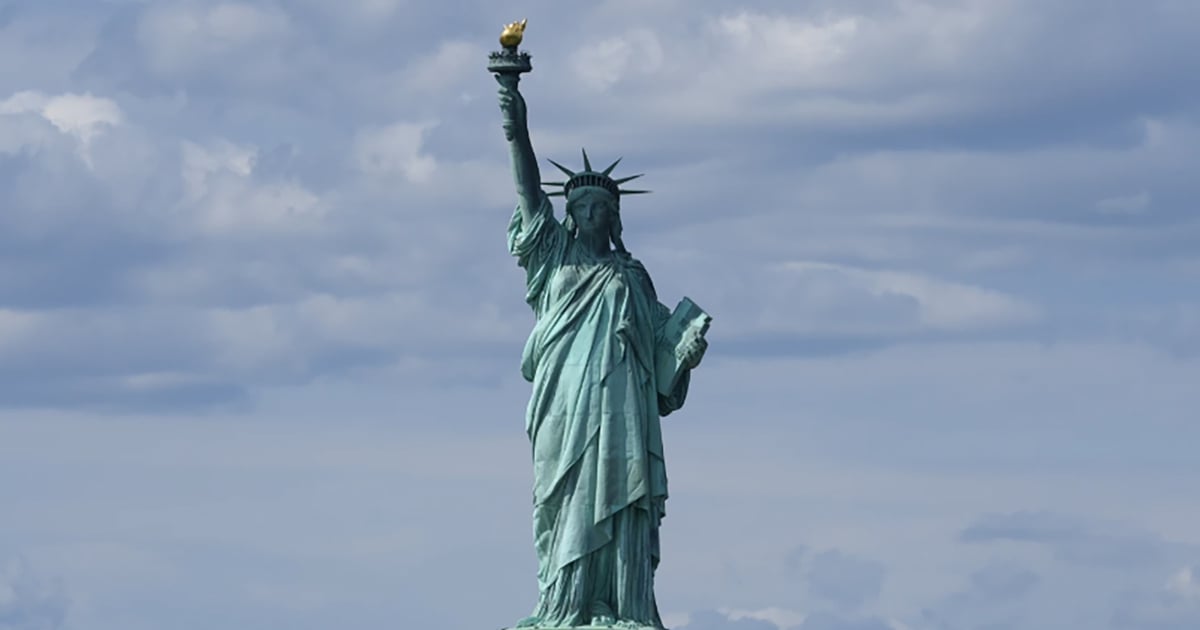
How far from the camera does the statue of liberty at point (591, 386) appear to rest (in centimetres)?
4069

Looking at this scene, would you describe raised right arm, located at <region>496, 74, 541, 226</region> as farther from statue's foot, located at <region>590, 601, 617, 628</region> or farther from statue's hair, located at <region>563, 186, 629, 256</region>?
statue's foot, located at <region>590, 601, 617, 628</region>

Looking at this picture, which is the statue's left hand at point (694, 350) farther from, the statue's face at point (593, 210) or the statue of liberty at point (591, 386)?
the statue's face at point (593, 210)

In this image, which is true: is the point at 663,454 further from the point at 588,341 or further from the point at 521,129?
the point at 521,129

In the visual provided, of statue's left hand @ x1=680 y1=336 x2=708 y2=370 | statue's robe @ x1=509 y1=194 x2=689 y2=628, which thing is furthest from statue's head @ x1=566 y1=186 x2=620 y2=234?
statue's left hand @ x1=680 y1=336 x2=708 y2=370

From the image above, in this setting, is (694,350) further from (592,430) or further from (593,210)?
(593,210)

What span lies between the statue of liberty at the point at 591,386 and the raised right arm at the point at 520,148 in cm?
1

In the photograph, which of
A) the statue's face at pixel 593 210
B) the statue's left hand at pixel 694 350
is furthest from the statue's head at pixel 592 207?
the statue's left hand at pixel 694 350

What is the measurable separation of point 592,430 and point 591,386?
0.60m

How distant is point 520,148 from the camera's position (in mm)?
41406

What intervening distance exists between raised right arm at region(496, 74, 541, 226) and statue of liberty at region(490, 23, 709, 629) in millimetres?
14

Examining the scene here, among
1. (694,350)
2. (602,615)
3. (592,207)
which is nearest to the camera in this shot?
(602,615)

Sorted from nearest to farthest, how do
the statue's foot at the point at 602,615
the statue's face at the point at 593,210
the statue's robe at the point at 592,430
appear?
the statue's foot at the point at 602,615
the statue's robe at the point at 592,430
the statue's face at the point at 593,210

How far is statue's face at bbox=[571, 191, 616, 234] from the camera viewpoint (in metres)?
41.8

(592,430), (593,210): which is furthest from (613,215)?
(592,430)
